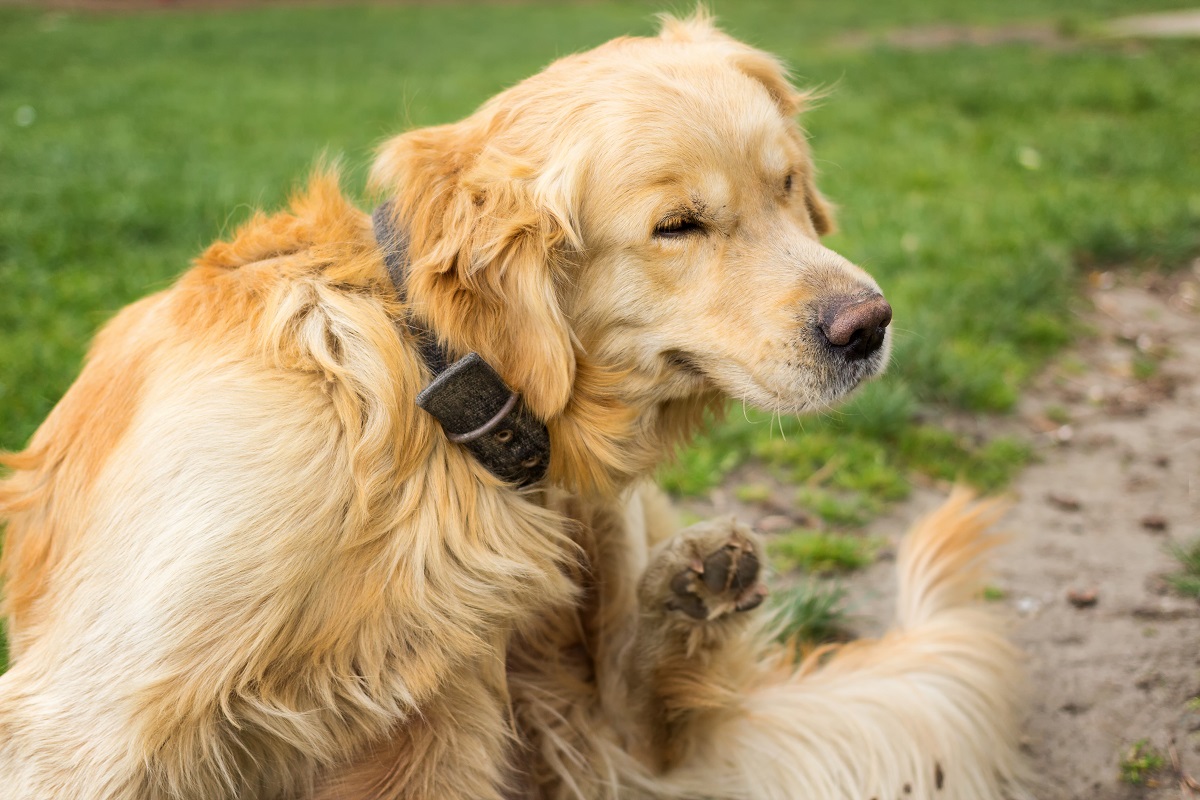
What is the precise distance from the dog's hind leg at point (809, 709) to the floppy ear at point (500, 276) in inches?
25.4

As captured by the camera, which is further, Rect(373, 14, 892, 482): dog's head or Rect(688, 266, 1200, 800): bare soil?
Rect(688, 266, 1200, 800): bare soil

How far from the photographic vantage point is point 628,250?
226 centimetres

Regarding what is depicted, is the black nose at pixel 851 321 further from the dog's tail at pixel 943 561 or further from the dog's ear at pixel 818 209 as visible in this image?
the dog's tail at pixel 943 561

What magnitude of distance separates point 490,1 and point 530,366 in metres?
25.2

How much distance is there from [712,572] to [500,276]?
914 millimetres

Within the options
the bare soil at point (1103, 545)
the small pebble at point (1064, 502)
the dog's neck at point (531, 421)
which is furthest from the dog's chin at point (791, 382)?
the small pebble at point (1064, 502)

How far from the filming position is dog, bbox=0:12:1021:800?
6.40 ft

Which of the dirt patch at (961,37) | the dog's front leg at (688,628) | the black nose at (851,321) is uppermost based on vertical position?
the black nose at (851,321)

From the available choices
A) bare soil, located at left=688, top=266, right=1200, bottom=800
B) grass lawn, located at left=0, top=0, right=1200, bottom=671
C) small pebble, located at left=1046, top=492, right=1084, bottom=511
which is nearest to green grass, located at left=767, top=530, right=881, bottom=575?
bare soil, located at left=688, top=266, right=1200, bottom=800

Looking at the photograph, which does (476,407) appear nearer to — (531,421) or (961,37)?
(531,421)

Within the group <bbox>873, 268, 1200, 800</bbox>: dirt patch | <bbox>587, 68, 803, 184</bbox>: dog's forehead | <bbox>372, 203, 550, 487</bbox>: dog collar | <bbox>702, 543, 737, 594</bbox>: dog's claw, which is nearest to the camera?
<bbox>372, 203, 550, 487</bbox>: dog collar

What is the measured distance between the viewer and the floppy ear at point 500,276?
2133 mm

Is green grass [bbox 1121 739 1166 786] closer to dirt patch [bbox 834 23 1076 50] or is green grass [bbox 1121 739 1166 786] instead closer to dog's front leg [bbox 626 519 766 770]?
dog's front leg [bbox 626 519 766 770]

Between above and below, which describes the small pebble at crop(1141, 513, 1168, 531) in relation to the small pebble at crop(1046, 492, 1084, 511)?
above
